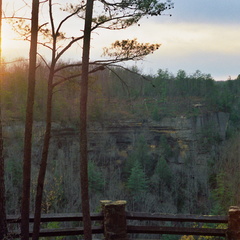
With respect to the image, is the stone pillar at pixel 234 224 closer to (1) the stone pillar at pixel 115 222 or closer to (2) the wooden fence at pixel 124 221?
(2) the wooden fence at pixel 124 221

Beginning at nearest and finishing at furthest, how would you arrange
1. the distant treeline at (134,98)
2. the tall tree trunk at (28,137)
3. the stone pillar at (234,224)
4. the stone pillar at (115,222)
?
the stone pillar at (115,222)
the stone pillar at (234,224)
the tall tree trunk at (28,137)
the distant treeline at (134,98)

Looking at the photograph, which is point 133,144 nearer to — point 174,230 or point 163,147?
point 163,147

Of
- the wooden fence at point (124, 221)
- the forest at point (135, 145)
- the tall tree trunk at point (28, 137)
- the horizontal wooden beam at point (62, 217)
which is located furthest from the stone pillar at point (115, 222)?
the forest at point (135, 145)

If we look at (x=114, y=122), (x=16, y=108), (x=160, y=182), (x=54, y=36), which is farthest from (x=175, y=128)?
(x=54, y=36)

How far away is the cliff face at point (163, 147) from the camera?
46.1m

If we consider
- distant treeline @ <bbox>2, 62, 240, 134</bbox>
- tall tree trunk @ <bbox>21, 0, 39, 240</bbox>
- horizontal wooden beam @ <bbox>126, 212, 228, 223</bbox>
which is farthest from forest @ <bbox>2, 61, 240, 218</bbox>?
horizontal wooden beam @ <bbox>126, 212, 228, 223</bbox>

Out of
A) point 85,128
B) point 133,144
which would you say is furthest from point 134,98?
point 85,128

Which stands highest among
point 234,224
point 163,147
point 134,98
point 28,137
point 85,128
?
point 134,98

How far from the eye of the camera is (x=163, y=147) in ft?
181

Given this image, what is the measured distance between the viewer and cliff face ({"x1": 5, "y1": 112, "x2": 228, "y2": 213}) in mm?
46094

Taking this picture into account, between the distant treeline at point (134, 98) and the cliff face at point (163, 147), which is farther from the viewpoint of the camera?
the distant treeline at point (134, 98)

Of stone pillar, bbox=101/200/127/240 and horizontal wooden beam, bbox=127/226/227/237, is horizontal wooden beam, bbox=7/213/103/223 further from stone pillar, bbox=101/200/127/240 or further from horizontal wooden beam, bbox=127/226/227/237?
horizontal wooden beam, bbox=127/226/227/237

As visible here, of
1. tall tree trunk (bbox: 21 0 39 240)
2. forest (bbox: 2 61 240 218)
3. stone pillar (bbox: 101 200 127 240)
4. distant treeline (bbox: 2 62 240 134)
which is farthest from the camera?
distant treeline (bbox: 2 62 240 134)

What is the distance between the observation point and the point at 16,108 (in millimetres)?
53250
